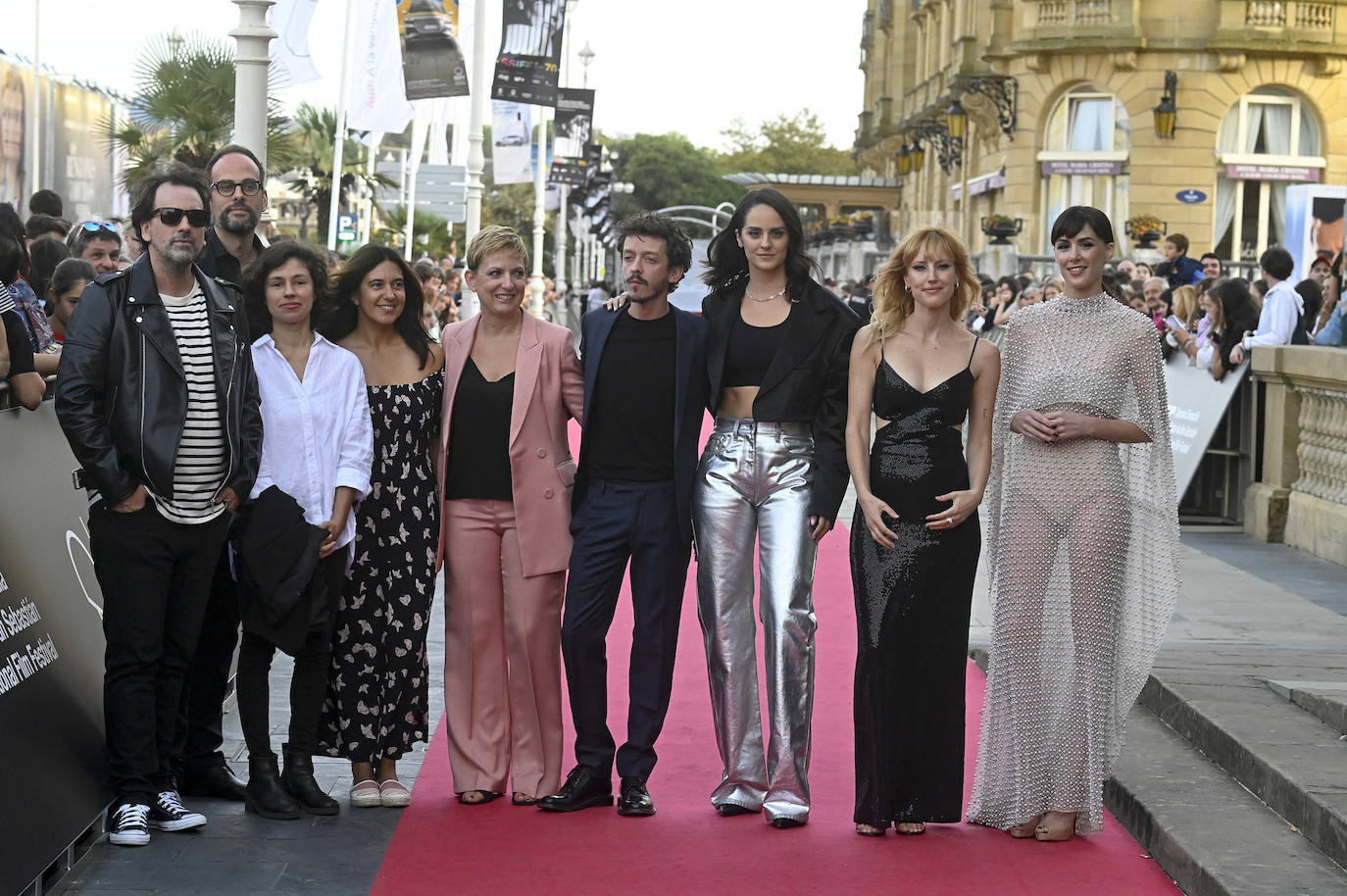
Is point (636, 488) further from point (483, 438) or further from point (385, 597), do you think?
point (385, 597)

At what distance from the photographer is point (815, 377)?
627 cm

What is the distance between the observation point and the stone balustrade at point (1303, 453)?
489 inches

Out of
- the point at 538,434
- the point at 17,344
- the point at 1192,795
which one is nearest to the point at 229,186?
the point at 17,344

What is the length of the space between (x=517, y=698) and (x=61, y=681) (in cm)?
161

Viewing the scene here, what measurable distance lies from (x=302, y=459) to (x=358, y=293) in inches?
26.6

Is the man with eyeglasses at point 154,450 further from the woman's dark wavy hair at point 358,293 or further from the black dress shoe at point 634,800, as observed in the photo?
the black dress shoe at point 634,800

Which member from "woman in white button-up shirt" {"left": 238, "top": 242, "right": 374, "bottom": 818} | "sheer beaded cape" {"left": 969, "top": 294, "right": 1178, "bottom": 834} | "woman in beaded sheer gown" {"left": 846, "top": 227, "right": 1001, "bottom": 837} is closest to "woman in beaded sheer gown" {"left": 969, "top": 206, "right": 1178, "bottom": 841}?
"sheer beaded cape" {"left": 969, "top": 294, "right": 1178, "bottom": 834}

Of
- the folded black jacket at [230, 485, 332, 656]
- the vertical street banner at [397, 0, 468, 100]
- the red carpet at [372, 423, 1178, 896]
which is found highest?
the vertical street banner at [397, 0, 468, 100]

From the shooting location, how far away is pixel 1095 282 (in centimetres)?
618

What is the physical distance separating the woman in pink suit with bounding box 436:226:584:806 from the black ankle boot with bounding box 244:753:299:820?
0.63 m

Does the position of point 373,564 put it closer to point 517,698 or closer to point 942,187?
point 517,698

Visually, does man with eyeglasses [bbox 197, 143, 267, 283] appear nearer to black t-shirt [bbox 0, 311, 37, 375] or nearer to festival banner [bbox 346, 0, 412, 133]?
black t-shirt [bbox 0, 311, 37, 375]

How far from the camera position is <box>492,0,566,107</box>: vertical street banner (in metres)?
25.8

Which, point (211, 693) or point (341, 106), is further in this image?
point (341, 106)
